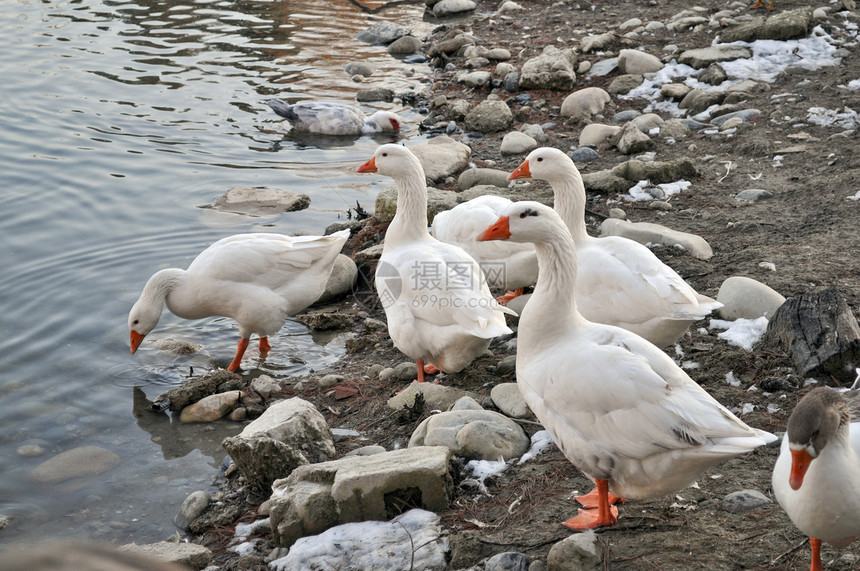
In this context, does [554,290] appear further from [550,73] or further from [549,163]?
[550,73]

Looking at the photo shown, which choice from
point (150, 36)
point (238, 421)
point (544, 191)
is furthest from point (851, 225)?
point (150, 36)

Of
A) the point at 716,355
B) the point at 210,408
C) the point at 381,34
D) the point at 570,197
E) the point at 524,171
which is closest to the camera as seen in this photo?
the point at 716,355

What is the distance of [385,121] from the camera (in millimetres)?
12500

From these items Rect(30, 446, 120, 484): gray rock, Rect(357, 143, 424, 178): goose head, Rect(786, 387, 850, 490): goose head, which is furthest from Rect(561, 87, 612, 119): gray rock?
Rect(786, 387, 850, 490): goose head

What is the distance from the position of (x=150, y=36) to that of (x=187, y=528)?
47.6 feet

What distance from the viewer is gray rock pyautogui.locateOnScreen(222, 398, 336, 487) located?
472cm

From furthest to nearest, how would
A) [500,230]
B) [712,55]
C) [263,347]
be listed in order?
[712,55], [263,347], [500,230]

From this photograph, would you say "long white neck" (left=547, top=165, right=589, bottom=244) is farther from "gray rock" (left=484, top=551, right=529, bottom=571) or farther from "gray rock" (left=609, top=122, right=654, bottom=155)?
"gray rock" (left=609, top=122, right=654, bottom=155)

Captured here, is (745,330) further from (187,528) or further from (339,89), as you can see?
(339,89)

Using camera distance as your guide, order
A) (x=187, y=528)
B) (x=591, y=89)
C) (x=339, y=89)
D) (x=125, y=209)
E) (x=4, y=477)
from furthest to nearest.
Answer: (x=339, y=89) → (x=591, y=89) → (x=125, y=209) → (x=4, y=477) → (x=187, y=528)

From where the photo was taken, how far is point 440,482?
4.15 metres

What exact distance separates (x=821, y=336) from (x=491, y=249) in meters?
2.98

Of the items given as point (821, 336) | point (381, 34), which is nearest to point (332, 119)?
point (381, 34)

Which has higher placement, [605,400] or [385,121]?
[605,400]
